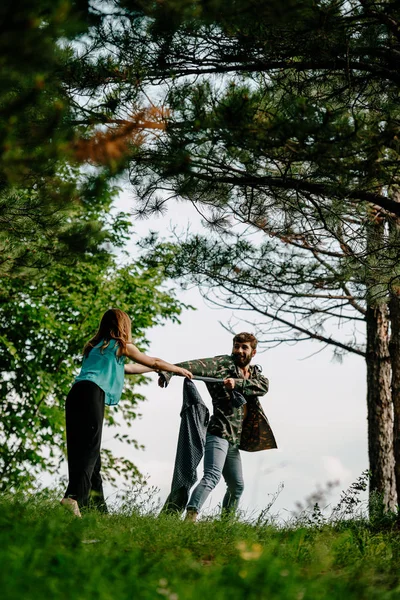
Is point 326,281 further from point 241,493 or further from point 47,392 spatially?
point 47,392

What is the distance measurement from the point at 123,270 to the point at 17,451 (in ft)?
12.0

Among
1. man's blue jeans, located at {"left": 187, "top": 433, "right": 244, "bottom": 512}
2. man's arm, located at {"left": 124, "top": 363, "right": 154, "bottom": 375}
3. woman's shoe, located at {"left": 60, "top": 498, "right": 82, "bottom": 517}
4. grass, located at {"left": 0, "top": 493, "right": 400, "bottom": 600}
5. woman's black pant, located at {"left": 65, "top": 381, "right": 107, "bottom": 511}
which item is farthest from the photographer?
man's arm, located at {"left": 124, "top": 363, "right": 154, "bottom": 375}

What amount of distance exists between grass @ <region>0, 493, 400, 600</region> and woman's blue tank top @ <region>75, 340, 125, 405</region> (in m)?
0.97

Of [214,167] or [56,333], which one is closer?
[214,167]

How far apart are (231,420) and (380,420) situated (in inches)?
161

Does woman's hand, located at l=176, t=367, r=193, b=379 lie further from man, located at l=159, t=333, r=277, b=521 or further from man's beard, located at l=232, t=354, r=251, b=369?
man's beard, located at l=232, t=354, r=251, b=369

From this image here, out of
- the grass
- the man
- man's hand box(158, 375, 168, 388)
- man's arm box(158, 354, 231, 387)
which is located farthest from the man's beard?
the grass

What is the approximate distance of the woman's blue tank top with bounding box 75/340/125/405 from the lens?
5.53m

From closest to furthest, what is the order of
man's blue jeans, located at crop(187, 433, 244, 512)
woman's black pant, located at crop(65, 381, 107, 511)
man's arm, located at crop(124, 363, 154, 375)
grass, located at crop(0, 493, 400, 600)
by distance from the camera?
grass, located at crop(0, 493, 400, 600) < woman's black pant, located at crop(65, 381, 107, 511) < man's blue jeans, located at crop(187, 433, 244, 512) < man's arm, located at crop(124, 363, 154, 375)

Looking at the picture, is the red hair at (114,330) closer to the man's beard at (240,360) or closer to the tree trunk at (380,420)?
the man's beard at (240,360)

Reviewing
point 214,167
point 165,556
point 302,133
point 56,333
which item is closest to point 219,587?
point 165,556

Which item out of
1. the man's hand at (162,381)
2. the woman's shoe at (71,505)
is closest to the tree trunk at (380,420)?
the man's hand at (162,381)

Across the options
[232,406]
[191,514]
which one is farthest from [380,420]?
[191,514]

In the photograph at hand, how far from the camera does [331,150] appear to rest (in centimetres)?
500
